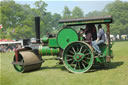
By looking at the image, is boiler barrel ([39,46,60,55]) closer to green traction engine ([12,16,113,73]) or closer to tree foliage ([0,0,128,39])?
green traction engine ([12,16,113,73])

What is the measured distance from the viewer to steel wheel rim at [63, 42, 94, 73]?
7.14 m

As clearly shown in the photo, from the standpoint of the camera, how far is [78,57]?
729 centimetres

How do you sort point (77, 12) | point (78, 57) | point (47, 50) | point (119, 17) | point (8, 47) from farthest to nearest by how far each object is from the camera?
point (77, 12), point (119, 17), point (8, 47), point (47, 50), point (78, 57)

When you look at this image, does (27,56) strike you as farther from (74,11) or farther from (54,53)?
(74,11)

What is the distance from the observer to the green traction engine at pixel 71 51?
7.20 meters

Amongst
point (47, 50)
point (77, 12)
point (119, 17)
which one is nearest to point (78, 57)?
point (47, 50)

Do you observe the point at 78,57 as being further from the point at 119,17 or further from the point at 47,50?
the point at 119,17

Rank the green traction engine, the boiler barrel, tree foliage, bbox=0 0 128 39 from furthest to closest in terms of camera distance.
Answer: tree foliage, bbox=0 0 128 39
the boiler barrel
the green traction engine

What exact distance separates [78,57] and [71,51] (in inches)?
16.1

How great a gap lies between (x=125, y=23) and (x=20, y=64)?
172ft

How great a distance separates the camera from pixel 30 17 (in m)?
50.4

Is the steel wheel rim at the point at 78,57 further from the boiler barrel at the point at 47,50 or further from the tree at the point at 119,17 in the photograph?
the tree at the point at 119,17

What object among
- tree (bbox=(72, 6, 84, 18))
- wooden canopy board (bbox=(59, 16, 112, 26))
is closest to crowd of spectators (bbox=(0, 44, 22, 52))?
wooden canopy board (bbox=(59, 16, 112, 26))

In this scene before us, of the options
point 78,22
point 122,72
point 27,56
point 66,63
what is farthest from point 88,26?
point 27,56
